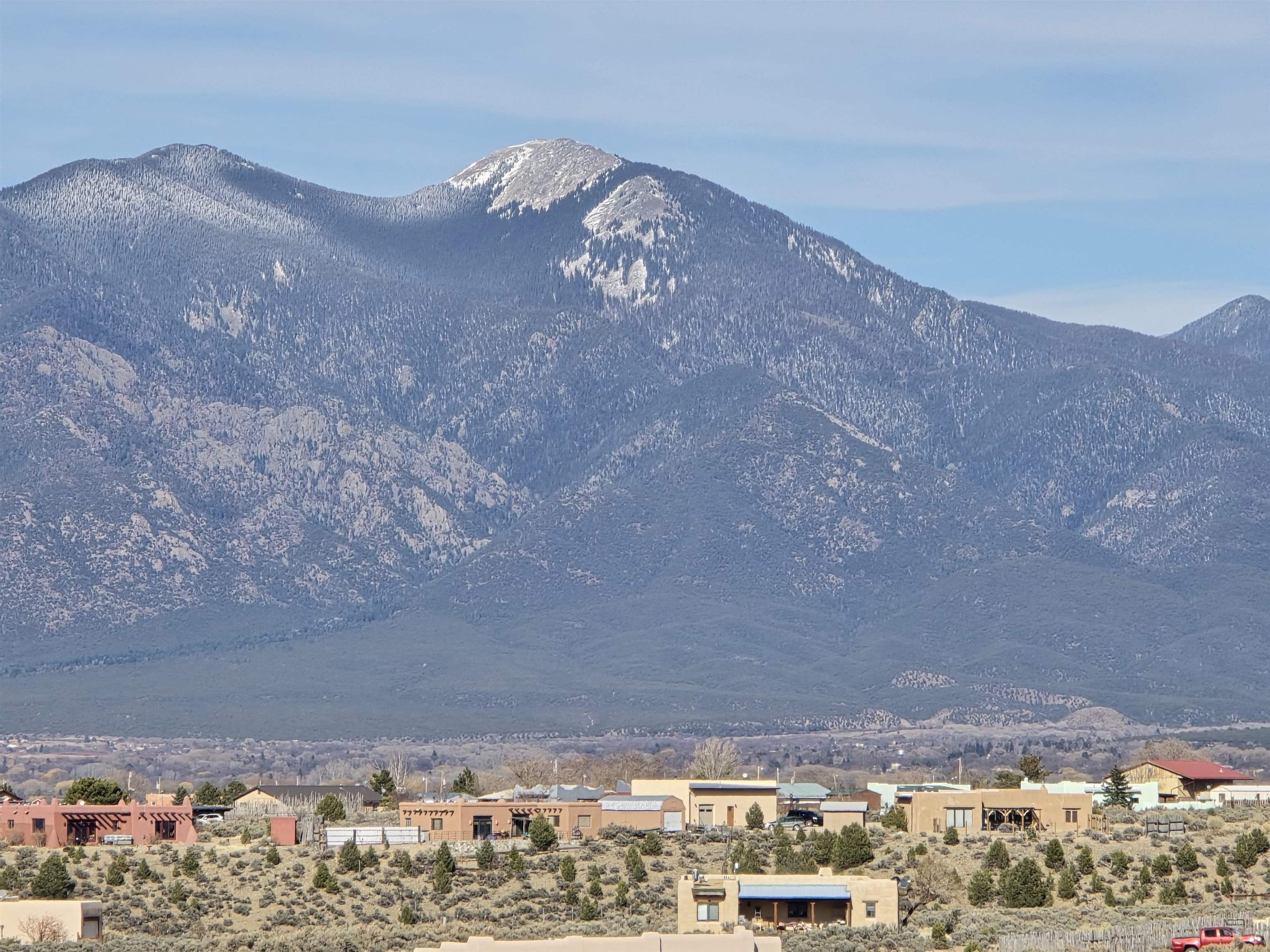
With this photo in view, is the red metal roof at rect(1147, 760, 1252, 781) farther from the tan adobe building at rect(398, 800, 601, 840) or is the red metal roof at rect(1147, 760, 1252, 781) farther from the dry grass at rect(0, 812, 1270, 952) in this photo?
the tan adobe building at rect(398, 800, 601, 840)

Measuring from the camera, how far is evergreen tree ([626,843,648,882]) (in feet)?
349

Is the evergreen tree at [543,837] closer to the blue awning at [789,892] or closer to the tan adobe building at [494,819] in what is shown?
the tan adobe building at [494,819]

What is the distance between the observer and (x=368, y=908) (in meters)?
102

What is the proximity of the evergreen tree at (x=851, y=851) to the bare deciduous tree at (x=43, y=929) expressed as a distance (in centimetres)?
3068

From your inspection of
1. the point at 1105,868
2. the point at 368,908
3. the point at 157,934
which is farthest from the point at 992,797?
the point at 157,934

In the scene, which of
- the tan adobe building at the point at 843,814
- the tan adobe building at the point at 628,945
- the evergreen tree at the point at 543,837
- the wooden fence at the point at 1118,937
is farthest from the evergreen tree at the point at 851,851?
the tan adobe building at the point at 628,945

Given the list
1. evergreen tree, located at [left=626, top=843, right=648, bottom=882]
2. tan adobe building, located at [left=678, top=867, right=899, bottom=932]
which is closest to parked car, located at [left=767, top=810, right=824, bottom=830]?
evergreen tree, located at [left=626, top=843, right=648, bottom=882]

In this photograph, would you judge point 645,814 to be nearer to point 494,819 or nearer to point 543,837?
point 494,819

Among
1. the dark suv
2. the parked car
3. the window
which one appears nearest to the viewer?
the window

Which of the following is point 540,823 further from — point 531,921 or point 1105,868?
point 1105,868

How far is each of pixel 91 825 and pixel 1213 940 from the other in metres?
56.5

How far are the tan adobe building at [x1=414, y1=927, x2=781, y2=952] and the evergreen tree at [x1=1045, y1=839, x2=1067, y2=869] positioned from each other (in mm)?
27811

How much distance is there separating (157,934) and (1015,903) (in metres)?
30.9

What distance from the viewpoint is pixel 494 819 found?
12294 centimetres
